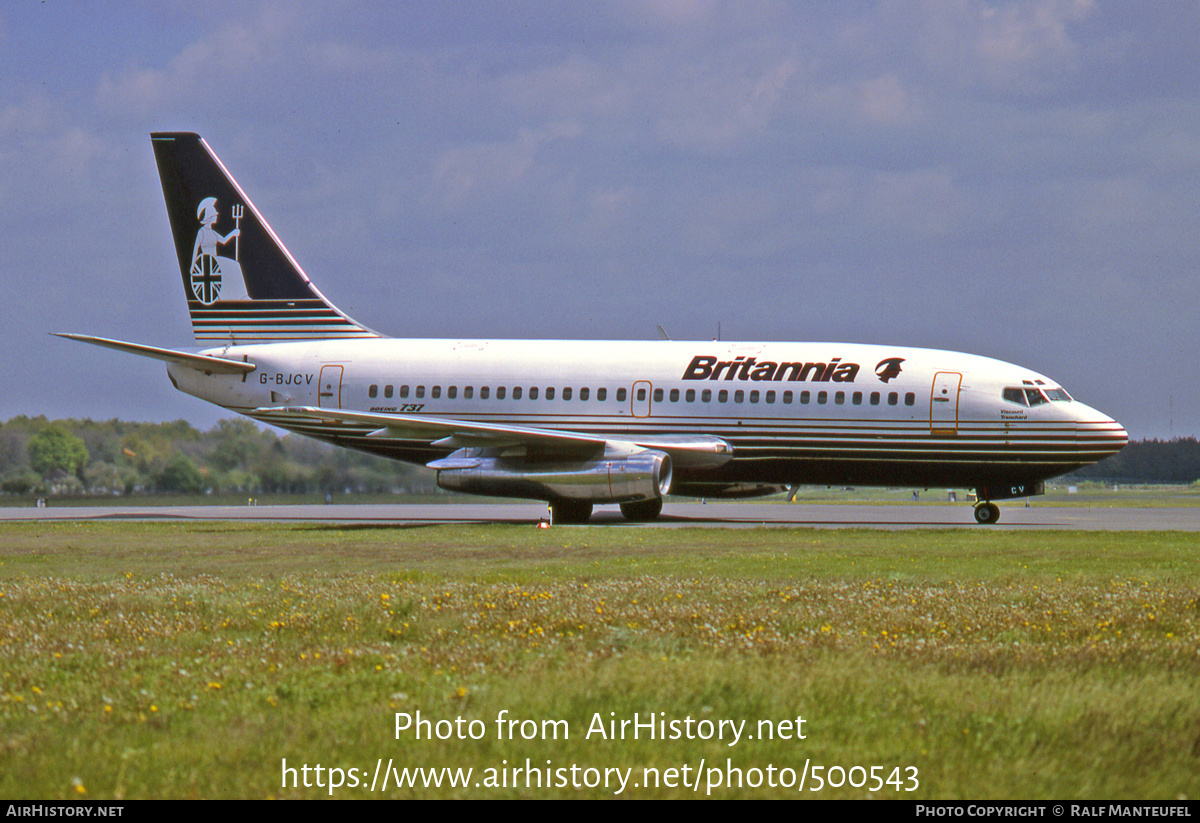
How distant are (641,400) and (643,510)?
4.21m

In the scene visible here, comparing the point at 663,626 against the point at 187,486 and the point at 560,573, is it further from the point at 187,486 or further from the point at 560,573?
the point at 187,486

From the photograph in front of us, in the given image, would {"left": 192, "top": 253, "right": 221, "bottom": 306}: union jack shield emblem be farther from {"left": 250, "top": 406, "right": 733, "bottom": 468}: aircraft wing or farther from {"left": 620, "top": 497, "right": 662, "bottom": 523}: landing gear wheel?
{"left": 620, "top": 497, "right": 662, "bottom": 523}: landing gear wheel

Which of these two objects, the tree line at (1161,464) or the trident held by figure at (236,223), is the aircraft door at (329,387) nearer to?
the trident held by figure at (236,223)

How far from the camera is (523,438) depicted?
1096 inches

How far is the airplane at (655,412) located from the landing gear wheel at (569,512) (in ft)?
0.13

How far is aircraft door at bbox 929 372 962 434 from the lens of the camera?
28094 millimetres

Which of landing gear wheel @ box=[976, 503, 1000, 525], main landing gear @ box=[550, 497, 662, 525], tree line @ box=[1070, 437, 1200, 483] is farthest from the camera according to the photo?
tree line @ box=[1070, 437, 1200, 483]

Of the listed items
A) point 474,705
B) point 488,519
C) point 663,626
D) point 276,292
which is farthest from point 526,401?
point 474,705

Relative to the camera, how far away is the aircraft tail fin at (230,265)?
1329 inches

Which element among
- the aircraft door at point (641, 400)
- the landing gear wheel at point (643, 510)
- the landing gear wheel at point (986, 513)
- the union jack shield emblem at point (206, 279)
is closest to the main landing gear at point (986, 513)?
the landing gear wheel at point (986, 513)

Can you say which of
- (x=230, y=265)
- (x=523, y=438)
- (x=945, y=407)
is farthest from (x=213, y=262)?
(x=945, y=407)

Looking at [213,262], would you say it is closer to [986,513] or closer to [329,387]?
[329,387]

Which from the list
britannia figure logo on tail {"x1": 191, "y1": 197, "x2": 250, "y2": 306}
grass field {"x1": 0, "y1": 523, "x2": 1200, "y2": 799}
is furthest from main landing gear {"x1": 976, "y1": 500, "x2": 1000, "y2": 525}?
britannia figure logo on tail {"x1": 191, "y1": 197, "x2": 250, "y2": 306}

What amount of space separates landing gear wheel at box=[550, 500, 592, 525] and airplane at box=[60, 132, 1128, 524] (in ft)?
0.13
